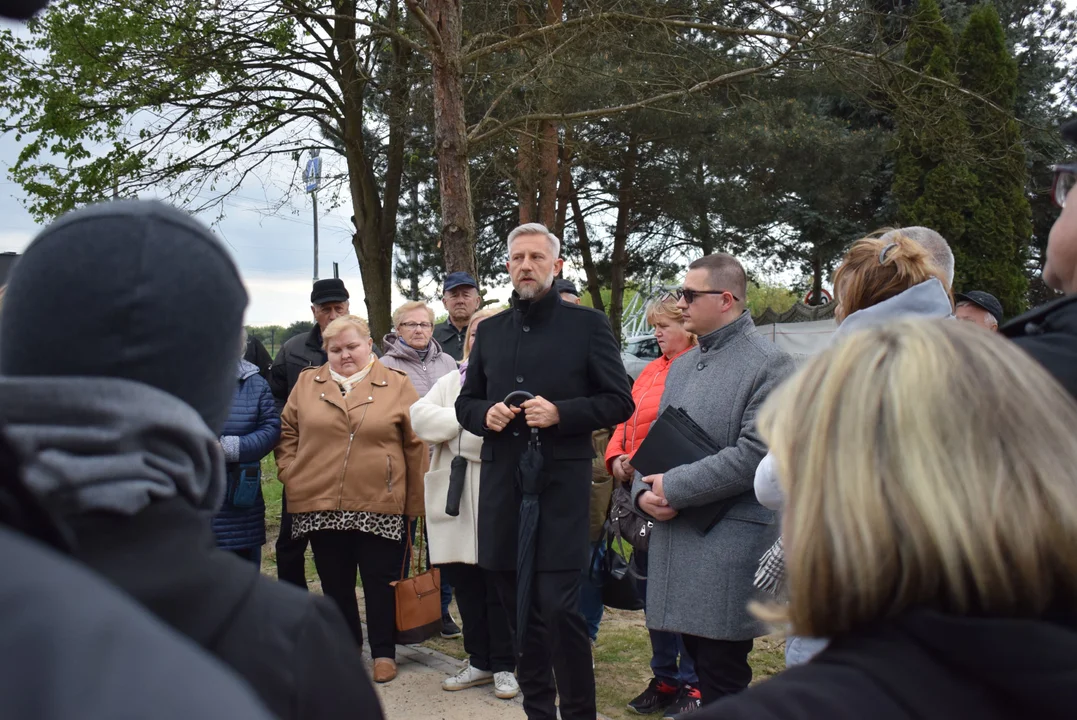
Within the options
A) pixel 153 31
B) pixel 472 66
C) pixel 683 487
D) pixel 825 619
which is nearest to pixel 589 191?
pixel 472 66

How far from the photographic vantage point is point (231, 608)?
3.49ft

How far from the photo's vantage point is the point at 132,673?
0.69m

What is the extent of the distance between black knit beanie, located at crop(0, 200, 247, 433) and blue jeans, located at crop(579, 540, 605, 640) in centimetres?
380

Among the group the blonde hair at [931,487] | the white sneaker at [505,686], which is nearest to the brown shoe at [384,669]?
the white sneaker at [505,686]

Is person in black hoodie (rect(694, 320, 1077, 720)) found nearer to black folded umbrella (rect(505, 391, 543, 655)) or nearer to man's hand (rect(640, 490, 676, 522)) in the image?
man's hand (rect(640, 490, 676, 522))

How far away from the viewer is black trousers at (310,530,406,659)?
511cm

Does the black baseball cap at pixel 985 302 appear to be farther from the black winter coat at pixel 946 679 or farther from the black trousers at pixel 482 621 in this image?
the black winter coat at pixel 946 679

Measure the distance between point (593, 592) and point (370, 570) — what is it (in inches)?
47.4

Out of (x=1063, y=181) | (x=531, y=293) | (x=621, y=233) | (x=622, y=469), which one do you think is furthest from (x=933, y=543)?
(x=621, y=233)

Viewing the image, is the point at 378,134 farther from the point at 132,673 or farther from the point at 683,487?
the point at 132,673

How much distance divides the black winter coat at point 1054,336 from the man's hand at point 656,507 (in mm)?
2009

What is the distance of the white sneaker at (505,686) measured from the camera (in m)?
4.79

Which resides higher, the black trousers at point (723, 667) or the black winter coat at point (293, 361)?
the black winter coat at point (293, 361)

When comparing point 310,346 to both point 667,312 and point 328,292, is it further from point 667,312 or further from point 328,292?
point 667,312
